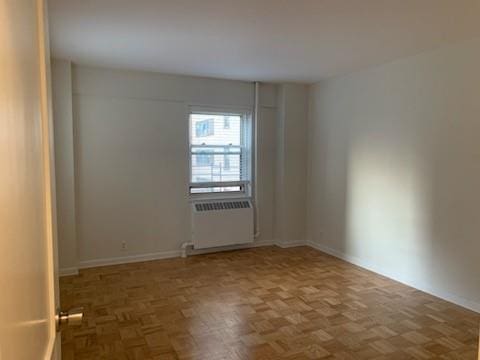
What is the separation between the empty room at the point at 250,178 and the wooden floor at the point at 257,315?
0.02 metres

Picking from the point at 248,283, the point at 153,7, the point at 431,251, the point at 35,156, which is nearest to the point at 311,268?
the point at 248,283

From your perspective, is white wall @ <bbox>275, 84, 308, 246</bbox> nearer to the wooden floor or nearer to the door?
the wooden floor

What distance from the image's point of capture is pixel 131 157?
4684 millimetres

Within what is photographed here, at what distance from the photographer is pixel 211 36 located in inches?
127

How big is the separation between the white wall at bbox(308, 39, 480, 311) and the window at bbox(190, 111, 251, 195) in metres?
1.09

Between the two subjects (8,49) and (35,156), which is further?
(35,156)

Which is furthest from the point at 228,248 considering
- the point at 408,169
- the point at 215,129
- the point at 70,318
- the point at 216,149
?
the point at 70,318

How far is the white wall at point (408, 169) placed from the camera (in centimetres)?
335

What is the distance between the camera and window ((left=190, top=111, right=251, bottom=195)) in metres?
5.13

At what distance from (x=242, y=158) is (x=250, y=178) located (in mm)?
316

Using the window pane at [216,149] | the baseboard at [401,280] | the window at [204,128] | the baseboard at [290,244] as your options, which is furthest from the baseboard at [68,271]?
the baseboard at [401,280]

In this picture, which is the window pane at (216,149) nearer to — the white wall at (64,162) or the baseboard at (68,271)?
the white wall at (64,162)

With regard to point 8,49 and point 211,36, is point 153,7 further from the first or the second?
point 8,49

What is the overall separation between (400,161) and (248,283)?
209 centimetres
